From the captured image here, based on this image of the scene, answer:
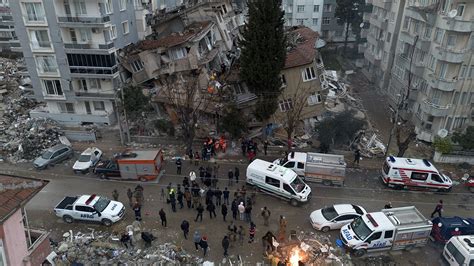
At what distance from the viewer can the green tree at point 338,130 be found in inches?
1258

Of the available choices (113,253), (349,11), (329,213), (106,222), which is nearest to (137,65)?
(106,222)

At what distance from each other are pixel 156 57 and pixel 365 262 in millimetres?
27194

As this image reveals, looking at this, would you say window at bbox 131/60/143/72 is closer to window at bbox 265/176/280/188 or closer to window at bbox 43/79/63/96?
window at bbox 43/79/63/96

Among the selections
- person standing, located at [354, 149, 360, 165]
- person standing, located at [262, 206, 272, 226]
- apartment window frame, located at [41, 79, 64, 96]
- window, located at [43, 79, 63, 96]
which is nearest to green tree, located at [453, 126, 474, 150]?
person standing, located at [354, 149, 360, 165]

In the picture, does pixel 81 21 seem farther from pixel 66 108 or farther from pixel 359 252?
pixel 359 252

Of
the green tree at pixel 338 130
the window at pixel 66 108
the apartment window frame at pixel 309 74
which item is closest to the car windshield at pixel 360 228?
the green tree at pixel 338 130

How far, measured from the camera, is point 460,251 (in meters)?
20.0

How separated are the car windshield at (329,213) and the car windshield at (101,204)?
14.2 metres

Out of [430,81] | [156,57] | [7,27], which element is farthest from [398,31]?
[7,27]

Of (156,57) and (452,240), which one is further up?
(156,57)

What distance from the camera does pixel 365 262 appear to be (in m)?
21.4

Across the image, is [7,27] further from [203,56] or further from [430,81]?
[430,81]

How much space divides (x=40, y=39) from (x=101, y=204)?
19.7 metres

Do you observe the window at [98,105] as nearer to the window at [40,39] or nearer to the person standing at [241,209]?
the window at [40,39]
